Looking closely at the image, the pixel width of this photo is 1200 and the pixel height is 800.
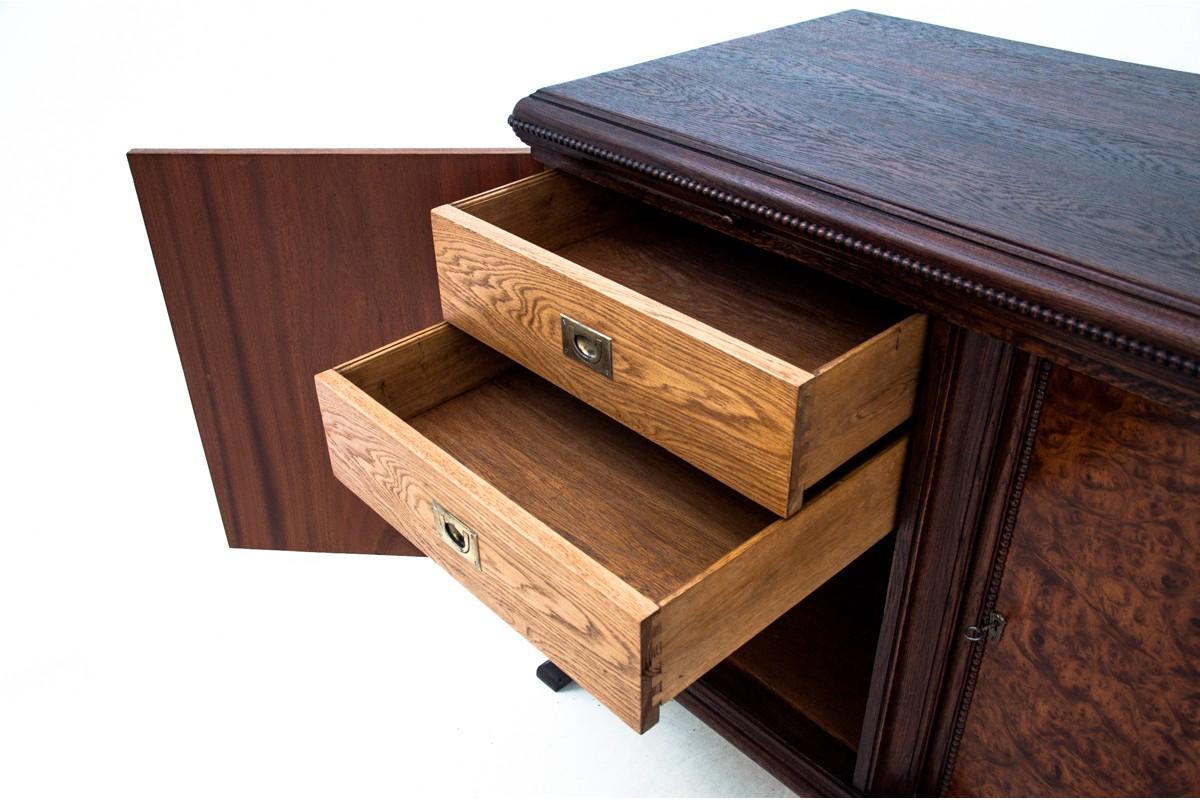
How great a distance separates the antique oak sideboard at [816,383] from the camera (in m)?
0.90

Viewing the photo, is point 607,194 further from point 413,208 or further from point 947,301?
point 947,301

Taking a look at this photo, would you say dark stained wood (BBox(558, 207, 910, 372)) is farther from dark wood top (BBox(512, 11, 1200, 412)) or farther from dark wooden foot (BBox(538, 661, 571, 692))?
dark wooden foot (BBox(538, 661, 571, 692))

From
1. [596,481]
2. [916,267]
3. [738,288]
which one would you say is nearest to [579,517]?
[596,481]

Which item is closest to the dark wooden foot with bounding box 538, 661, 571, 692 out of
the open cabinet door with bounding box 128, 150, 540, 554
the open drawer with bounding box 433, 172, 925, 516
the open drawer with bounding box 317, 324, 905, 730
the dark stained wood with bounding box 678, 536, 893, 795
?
the dark stained wood with bounding box 678, 536, 893, 795

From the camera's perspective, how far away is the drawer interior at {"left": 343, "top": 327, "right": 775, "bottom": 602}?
3.56 feet

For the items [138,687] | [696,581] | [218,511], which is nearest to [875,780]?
[696,581]

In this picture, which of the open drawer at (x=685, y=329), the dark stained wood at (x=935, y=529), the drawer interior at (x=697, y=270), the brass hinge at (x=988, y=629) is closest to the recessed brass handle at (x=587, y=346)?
the open drawer at (x=685, y=329)

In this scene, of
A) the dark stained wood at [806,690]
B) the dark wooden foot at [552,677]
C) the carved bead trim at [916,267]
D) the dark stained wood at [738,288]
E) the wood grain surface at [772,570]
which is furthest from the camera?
the dark wooden foot at [552,677]

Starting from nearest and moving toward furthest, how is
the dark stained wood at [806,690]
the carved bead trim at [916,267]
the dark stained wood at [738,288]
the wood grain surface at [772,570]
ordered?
the carved bead trim at [916,267] → the wood grain surface at [772,570] → the dark stained wood at [738,288] → the dark stained wood at [806,690]

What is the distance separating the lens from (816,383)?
89 cm

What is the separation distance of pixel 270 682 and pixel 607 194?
0.77 meters

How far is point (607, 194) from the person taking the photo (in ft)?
4.34

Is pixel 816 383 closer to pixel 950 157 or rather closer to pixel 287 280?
pixel 950 157

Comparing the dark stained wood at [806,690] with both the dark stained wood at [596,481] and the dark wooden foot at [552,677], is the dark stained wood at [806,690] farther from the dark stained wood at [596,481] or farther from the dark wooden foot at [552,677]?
the dark stained wood at [596,481]
